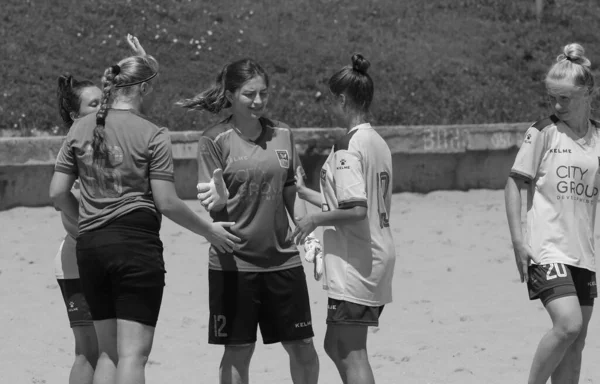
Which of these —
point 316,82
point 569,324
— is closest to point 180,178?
point 316,82

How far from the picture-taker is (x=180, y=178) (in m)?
9.38

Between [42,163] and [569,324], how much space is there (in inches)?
228

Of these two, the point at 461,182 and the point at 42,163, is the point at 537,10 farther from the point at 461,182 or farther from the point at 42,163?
the point at 42,163

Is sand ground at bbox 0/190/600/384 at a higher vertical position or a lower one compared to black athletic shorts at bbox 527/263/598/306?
lower

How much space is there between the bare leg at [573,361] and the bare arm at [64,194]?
224 centimetres

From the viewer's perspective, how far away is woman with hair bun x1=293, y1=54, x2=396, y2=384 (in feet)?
13.8

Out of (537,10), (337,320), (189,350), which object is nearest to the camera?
(337,320)

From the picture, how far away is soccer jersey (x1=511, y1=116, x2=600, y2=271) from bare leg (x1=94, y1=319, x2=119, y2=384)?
1843 mm

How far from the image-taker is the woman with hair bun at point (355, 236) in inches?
166

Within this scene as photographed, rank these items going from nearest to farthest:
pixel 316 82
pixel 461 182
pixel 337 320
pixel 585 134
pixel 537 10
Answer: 1. pixel 337 320
2. pixel 585 134
3. pixel 461 182
4. pixel 316 82
5. pixel 537 10

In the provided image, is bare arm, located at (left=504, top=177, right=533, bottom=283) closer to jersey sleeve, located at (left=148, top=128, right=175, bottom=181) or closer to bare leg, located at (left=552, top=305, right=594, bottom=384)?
bare leg, located at (left=552, top=305, right=594, bottom=384)

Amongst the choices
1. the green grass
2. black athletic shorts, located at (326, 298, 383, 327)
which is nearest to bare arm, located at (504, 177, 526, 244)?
black athletic shorts, located at (326, 298, 383, 327)

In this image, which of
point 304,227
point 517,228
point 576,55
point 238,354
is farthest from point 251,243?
point 576,55

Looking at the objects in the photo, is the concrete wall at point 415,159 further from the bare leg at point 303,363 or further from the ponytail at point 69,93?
the bare leg at point 303,363
